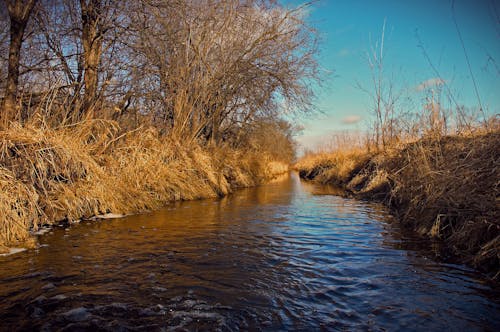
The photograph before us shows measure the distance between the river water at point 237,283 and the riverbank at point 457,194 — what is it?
29 centimetres

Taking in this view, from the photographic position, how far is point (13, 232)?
3633 mm

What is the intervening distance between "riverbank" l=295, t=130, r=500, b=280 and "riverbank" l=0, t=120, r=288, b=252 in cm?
458

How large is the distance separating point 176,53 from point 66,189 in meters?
6.21

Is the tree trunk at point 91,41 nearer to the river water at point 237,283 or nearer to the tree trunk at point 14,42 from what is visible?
the tree trunk at point 14,42

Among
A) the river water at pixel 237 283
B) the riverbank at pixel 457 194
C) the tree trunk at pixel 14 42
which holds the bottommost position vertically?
the river water at pixel 237 283

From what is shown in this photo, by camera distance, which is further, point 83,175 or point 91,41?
point 91,41

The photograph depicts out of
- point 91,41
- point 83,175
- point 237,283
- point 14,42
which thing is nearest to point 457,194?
point 237,283

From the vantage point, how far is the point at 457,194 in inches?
151

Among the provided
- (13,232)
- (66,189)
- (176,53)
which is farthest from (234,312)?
(176,53)

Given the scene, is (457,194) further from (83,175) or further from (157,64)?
(157,64)

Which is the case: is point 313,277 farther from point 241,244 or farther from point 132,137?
point 132,137

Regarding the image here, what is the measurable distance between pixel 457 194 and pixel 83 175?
5.23 metres

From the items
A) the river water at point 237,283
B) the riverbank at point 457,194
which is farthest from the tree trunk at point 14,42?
the riverbank at point 457,194

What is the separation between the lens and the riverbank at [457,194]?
10.2 ft
